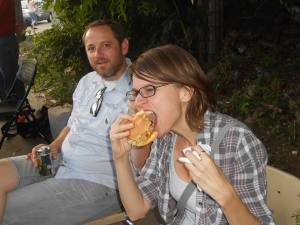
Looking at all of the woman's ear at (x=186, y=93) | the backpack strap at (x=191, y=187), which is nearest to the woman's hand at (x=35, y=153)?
the backpack strap at (x=191, y=187)

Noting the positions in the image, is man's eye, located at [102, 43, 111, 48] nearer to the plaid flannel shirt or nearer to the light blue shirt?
the light blue shirt

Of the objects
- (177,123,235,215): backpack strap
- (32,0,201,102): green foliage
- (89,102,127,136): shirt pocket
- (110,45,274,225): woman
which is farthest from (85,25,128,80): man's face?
(32,0,201,102): green foliage

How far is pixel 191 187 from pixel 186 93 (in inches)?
17.1

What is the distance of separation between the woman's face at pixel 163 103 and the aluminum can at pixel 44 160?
1.35 m

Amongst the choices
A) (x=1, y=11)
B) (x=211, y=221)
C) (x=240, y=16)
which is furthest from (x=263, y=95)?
(x=1, y=11)

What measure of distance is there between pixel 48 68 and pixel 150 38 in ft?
9.77

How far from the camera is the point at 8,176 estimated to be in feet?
10.0

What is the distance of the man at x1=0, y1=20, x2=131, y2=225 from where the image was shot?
2760 millimetres

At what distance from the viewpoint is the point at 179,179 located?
2.12 meters

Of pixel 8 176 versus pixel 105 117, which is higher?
pixel 105 117

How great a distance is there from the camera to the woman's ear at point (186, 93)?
202 cm

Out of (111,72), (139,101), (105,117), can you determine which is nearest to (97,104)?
(105,117)

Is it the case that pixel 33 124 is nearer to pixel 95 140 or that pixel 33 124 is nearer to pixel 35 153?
pixel 35 153

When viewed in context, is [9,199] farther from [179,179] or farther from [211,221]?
[211,221]
